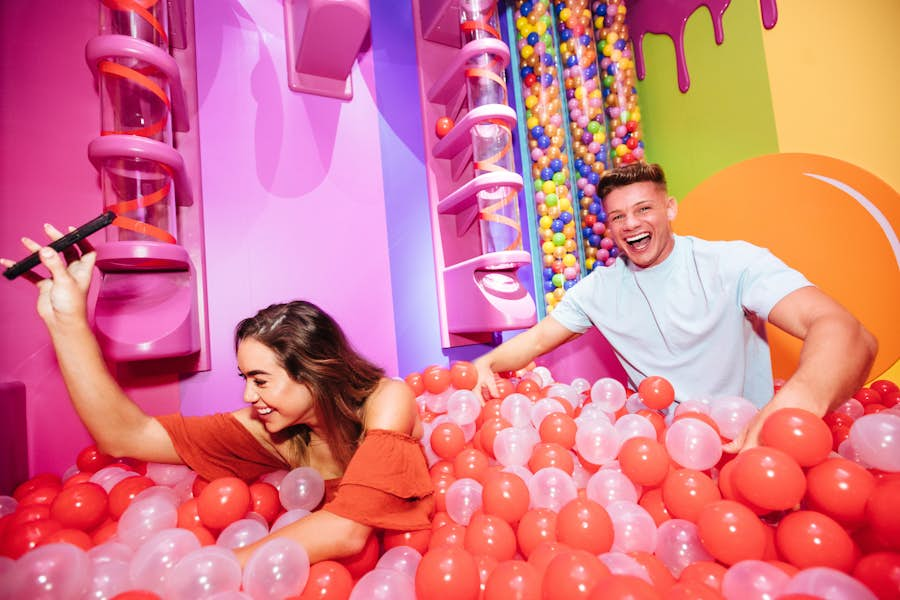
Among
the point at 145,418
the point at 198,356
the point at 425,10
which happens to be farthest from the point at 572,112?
the point at 145,418

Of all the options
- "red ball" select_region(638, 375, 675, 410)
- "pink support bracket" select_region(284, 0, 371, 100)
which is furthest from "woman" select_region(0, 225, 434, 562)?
"pink support bracket" select_region(284, 0, 371, 100)

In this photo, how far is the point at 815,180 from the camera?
2303 millimetres

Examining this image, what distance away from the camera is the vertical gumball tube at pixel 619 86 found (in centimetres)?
292

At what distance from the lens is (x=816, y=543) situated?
0.90m

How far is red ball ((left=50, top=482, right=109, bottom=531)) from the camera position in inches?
48.5

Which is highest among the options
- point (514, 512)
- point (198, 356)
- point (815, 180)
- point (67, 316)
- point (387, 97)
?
point (387, 97)

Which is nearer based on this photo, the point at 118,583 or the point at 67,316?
the point at 118,583

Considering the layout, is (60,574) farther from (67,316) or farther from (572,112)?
(572,112)

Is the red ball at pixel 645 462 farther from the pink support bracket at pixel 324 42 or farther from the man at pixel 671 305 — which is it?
the pink support bracket at pixel 324 42

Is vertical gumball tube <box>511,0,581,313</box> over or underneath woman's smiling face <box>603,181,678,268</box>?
over

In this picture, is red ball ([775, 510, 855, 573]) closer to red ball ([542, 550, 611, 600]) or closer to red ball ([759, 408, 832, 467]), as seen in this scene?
red ball ([759, 408, 832, 467])

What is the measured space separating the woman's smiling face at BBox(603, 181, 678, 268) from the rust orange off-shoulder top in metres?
1.19

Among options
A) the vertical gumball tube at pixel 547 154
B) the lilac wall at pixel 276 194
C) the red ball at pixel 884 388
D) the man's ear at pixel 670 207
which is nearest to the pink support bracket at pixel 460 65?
the lilac wall at pixel 276 194

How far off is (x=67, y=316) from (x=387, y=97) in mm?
1841
